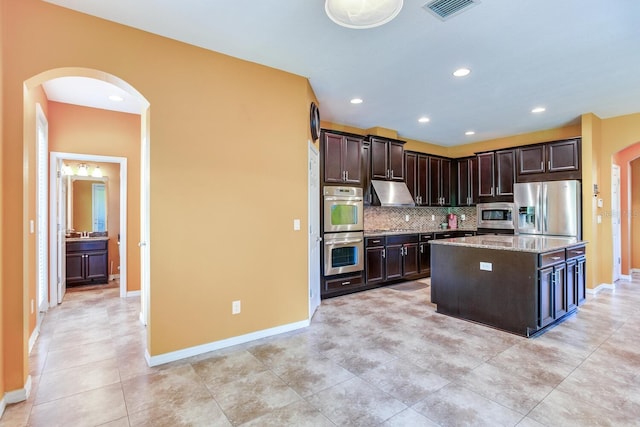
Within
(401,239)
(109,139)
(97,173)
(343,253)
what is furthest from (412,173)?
(97,173)

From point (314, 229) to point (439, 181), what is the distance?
382cm

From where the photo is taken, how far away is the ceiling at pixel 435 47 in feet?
7.81

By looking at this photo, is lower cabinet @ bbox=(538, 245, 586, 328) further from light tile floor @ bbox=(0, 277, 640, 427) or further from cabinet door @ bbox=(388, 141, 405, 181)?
cabinet door @ bbox=(388, 141, 405, 181)

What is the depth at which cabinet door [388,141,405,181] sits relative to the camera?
5.73 m

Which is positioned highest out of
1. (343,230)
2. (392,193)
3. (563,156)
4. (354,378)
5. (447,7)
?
(447,7)

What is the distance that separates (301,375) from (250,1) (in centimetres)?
288

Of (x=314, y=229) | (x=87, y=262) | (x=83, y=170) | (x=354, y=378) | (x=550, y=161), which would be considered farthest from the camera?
(x=83, y=170)

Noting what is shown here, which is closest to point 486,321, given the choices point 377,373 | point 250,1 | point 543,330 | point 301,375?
point 543,330

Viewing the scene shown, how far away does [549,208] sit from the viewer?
17.3ft

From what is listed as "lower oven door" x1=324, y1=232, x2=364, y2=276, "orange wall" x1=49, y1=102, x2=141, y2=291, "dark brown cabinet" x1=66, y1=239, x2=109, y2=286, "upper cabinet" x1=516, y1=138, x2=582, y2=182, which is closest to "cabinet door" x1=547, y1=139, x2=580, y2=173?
"upper cabinet" x1=516, y1=138, x2=582, y2=182

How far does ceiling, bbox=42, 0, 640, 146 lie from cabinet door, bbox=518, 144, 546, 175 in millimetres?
921

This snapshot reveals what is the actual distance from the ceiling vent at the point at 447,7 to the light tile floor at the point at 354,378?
281 cm

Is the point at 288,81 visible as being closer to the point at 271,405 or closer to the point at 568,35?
the point at 568,35

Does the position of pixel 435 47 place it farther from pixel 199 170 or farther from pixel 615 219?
pixel 615 219
